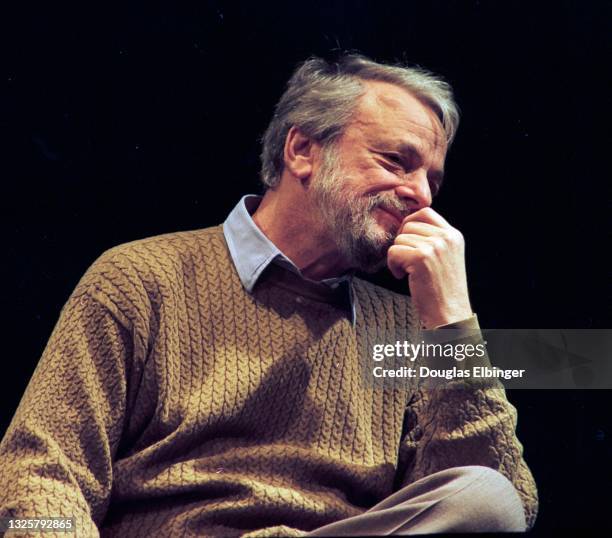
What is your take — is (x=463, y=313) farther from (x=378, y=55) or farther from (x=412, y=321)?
(x=378, y=55)

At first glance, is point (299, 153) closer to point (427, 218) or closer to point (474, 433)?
point (427, 218)

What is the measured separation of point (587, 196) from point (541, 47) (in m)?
0.31

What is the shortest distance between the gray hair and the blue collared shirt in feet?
0.48

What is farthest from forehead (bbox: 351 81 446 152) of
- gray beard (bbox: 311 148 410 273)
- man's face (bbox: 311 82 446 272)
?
gray beard (bbox: 311 148 410 273)

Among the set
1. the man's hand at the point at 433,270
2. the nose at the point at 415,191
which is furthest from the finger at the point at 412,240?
the nose at the point at 415,191

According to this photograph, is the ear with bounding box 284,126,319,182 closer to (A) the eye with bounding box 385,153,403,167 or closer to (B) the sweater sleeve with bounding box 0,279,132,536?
(A) the eye with bounding box 385,153,403,167

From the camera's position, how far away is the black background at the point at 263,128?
1.88 meters

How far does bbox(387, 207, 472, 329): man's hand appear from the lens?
172 centimetres

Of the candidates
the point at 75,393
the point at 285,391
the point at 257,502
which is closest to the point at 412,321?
the point at 285,391

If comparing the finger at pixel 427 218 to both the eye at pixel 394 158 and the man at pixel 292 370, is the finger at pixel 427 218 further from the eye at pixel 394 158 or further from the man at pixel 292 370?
the eye at pixel 394 158

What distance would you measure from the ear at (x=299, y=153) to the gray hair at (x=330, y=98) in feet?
0.04

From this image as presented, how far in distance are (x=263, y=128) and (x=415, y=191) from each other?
0.36m

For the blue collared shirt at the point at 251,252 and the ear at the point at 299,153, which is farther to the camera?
the ear at the point at 299,153

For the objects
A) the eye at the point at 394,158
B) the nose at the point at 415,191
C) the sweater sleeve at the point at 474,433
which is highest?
the eye at the point at 394,158
